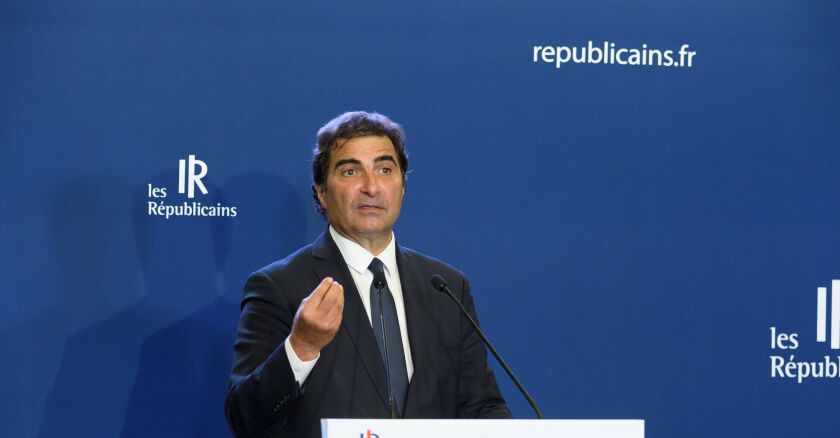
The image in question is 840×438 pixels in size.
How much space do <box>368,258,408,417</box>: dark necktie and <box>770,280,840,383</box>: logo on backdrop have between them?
1.87 m

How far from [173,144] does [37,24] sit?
0.64m

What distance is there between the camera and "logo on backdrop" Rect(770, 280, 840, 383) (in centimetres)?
387

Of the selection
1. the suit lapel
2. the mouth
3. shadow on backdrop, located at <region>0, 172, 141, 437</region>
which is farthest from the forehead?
shadow on backdrop, located at <region>0, 172, 141, 437</region>

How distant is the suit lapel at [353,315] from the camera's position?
2.61 m

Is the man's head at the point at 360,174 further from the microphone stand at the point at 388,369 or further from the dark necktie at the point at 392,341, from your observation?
the microphone stand at the point at 388,369

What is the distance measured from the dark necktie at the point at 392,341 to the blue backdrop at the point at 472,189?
985 mm

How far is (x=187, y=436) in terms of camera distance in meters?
3.57

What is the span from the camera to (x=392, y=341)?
8.88ft

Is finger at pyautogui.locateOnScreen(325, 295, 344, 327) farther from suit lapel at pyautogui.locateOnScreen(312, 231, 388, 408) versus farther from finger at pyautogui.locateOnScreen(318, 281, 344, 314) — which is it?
suit lapel at pyautogui.locateOnScreen(312, 231, 388, 408)

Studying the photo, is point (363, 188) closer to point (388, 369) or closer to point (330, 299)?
point (388, 369)

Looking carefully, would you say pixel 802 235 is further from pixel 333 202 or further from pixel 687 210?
pixel 333 202

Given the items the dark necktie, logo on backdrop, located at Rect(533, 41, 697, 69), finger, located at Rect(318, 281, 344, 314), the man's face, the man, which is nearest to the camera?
finger, located at Rect(318, 281, 344, 314)

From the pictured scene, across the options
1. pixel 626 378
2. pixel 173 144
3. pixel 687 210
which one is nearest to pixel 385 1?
pixel 173 144

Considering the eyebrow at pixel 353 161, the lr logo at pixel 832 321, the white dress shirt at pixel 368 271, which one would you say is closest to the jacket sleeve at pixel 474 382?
the white dress shirt at pixel 368 271
